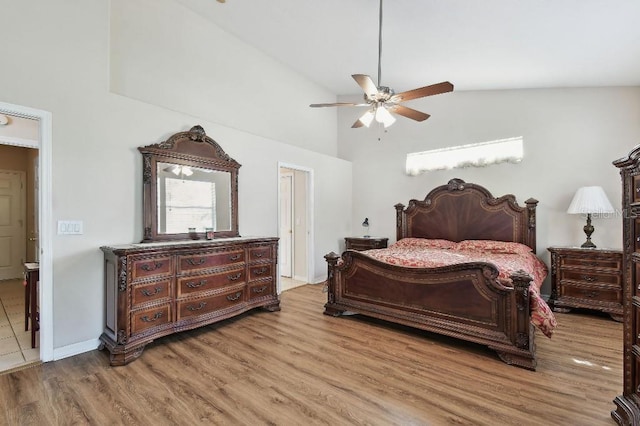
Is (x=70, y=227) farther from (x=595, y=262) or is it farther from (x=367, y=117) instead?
(x=595, y=262)

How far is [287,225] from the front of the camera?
5848 millimetres

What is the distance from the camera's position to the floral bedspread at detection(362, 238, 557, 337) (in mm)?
2545

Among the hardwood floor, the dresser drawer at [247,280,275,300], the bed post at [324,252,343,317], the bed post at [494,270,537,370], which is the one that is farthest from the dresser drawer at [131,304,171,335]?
the bed post at [494,270,537,370]

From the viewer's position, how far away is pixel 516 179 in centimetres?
450

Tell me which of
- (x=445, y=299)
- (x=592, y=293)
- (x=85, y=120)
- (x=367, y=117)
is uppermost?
(x=367, y=117)

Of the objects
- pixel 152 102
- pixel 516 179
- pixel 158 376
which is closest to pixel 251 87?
pixel 152 102

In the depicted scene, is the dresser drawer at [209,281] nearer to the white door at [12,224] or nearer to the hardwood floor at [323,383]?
the hardwood floor at [323,383]

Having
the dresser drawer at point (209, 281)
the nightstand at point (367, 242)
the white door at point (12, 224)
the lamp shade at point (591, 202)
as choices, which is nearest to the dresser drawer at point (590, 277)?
the lamp shade at point (591, 202)

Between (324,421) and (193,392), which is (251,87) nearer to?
(193,392)

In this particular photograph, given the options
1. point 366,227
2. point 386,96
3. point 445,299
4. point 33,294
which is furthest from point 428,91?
point 33,294

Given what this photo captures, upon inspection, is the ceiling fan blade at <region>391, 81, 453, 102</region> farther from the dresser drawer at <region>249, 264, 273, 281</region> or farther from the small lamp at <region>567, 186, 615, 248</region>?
the small lamp at <region>567, 186, 615, 248</region>

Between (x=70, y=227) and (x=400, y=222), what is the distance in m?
4.45

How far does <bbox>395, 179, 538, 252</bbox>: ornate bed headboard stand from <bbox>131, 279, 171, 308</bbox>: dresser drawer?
3.72 m

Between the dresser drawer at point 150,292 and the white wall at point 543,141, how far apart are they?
13.0 feet
